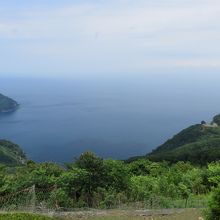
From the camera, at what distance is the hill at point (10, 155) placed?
248 ft

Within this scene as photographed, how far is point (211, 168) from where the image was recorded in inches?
Result: 562

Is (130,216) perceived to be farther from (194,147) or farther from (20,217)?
(194,147)

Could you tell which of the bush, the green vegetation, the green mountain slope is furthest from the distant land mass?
the bush

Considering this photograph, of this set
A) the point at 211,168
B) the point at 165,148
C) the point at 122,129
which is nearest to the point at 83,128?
the point at 122,129

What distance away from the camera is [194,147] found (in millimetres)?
60312

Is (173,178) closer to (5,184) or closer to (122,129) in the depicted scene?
(5,184)

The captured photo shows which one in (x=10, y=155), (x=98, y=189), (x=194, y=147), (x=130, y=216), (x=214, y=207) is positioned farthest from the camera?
(x=10, y=155)

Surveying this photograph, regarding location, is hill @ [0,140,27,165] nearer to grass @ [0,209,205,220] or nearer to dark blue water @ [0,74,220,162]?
dark blue water @ [0,74,220,162]

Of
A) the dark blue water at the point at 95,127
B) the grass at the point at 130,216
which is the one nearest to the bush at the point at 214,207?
the grass at the point at 130,216

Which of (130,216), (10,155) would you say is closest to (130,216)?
(130,216)

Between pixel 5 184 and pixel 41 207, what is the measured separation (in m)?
2.69

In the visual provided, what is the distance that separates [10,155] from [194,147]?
3920 cm

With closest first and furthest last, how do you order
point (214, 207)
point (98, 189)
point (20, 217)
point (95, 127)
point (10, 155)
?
point (214, 207), point (20, 217), point (98, 189), point (10, 155), point (95, 127)

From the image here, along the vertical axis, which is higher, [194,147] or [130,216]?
[130,216]
